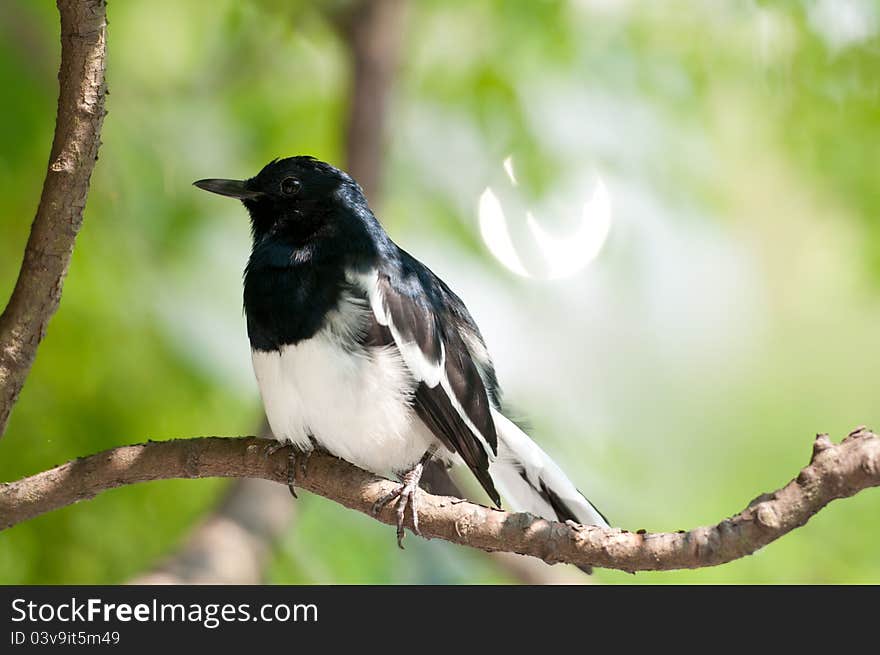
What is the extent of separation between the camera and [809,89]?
410cm

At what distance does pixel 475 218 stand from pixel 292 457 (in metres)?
2.21

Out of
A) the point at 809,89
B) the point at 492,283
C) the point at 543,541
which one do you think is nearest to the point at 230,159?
the point at 492,283

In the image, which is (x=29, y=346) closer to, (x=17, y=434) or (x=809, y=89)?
(x=17, y=434)

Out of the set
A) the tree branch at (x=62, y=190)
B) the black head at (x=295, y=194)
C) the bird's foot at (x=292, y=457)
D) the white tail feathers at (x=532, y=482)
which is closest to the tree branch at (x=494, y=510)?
the bird's foot at (x=292, y=457)

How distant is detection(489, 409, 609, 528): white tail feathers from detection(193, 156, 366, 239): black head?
0.65 m

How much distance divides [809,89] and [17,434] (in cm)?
321

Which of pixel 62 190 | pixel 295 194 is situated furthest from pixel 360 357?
pixel 62 190

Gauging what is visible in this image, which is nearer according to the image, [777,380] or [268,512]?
[268,512]

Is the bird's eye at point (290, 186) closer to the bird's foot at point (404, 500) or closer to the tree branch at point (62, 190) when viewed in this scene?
the tree branch at point (62, 190)

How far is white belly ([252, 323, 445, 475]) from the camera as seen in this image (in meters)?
2.37

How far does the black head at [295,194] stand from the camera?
259cm

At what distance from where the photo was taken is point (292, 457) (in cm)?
242

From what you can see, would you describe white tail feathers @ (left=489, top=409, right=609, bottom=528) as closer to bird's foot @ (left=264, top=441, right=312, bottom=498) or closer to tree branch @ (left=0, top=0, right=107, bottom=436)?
bird's foot @ (left=264, top=441, right=312, bottom=498)

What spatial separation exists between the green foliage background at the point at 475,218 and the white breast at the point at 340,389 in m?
1.52
